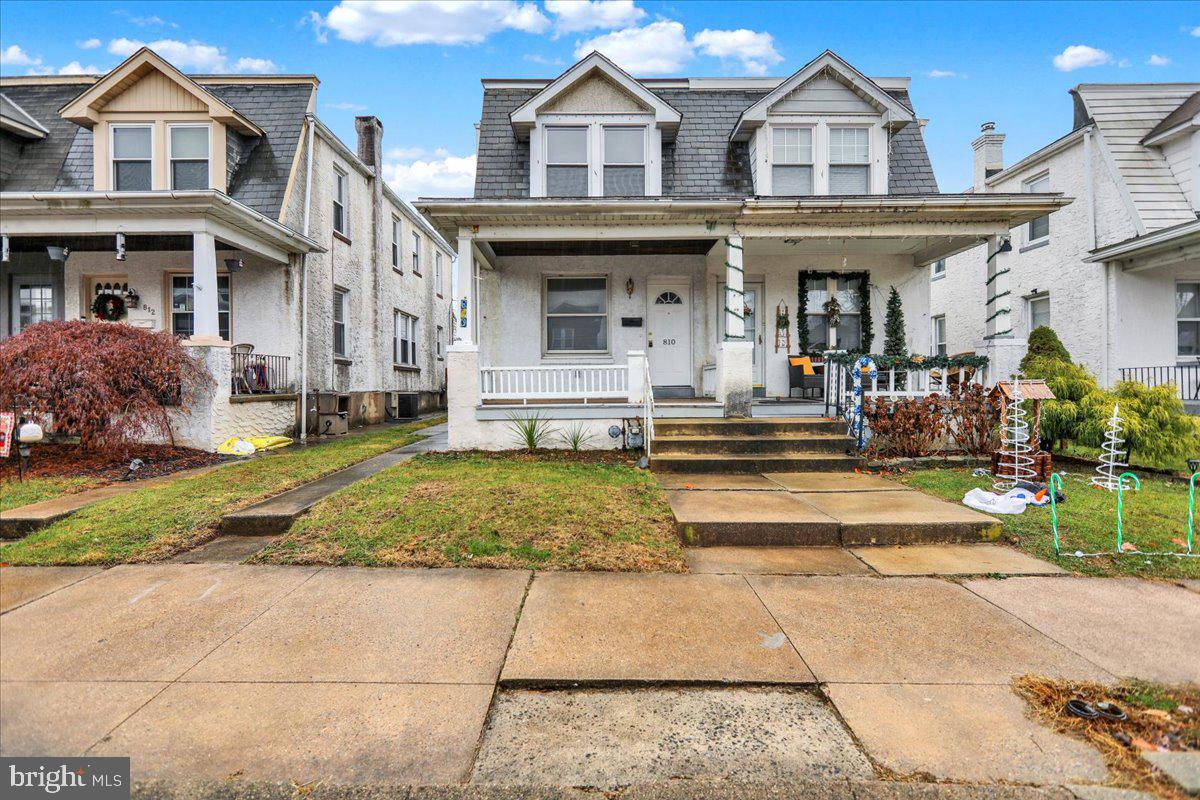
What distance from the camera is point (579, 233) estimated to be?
9.10 m

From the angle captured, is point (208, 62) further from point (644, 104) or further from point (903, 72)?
point (903, 72)

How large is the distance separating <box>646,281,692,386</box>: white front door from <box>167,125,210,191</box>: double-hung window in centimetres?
936

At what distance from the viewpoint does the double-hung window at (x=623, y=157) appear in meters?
10.5

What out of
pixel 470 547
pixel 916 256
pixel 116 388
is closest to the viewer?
pixel 470 547

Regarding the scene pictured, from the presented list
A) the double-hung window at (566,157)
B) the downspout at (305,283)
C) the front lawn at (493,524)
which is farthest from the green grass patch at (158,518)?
the double-hung window at (566,157)

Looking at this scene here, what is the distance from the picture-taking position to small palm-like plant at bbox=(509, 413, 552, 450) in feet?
28.3

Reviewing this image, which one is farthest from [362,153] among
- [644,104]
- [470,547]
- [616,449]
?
[470,547]

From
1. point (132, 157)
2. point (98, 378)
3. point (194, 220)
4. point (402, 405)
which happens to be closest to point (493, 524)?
point (98, 378)

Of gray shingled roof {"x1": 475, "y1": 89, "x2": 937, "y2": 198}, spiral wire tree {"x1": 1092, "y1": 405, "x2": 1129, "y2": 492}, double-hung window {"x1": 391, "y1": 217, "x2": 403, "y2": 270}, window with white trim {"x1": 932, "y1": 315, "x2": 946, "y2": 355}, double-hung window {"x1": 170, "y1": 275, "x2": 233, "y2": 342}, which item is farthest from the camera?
window with white trim {"x1": 932, "y1": 315, "x2": 946, "y2": 355}

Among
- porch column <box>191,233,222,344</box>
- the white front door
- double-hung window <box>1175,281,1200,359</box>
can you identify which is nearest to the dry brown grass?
the white front door

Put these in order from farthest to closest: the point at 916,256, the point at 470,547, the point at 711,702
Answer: the point at 916,256 < the point at 470,547 < the point at 711,702

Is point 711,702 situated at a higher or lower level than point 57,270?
lower

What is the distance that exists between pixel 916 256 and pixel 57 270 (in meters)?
18.0

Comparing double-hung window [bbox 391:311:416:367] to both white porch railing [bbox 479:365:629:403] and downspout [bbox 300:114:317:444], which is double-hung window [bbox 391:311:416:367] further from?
white porch railing [bbox 479:365:629:403]
